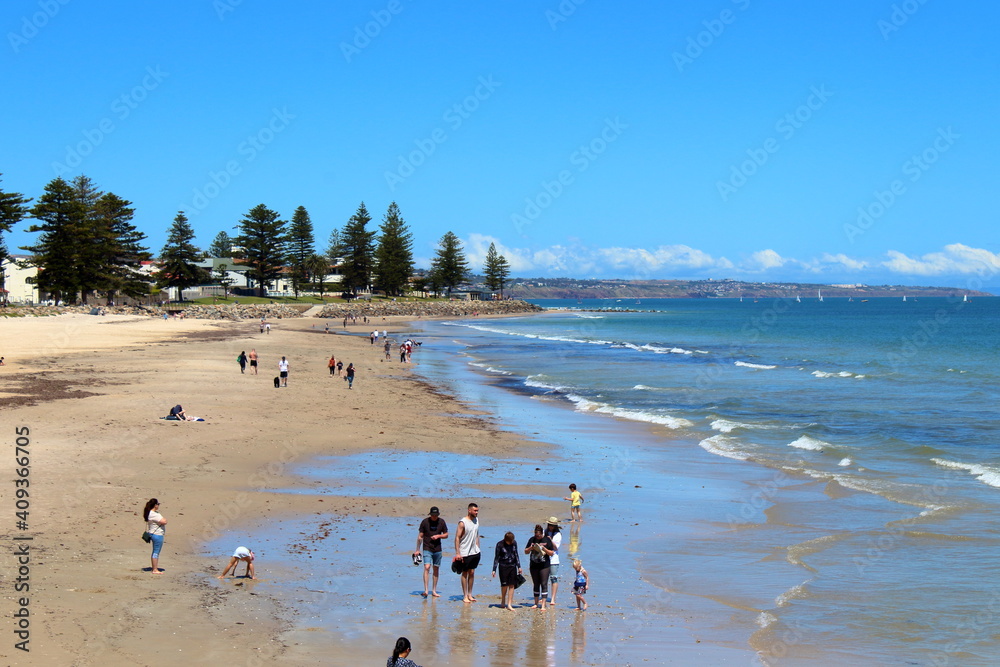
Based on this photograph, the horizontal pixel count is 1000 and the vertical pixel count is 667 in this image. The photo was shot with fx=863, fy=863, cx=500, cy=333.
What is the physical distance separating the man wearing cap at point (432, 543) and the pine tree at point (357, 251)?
121 meters

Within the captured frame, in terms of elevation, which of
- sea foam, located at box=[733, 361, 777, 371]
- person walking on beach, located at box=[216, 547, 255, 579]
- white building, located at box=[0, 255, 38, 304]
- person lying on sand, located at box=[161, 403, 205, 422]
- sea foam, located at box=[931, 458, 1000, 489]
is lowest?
sea foam, located at box=[733, 361, 777, 371]

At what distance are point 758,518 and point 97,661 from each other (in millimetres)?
11309

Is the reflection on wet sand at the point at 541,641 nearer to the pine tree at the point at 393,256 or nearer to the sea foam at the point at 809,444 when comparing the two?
the sea foam at the point at 809,444

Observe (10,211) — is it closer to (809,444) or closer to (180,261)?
(180,261)

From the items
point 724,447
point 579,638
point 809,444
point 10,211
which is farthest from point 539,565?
point 10,211

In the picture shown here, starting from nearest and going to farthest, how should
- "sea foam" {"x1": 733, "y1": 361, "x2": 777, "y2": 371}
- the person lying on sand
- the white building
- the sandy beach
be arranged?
1. the sandy beach
2. the person lying on sand
3. "sea foam" {"x1": 733, "y1": 361, "x2": 777, "y2": 371}
4. the white building

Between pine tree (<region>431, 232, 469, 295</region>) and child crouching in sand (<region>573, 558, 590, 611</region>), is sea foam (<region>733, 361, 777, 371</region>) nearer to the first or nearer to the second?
child crouching in sand (<region>573, 558, 590, 611</region>)

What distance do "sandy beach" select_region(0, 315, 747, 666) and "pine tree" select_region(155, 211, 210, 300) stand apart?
239 feet

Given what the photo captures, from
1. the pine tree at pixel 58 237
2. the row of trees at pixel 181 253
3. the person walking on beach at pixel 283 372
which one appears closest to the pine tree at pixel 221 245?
the row of trees at pixel 181 253

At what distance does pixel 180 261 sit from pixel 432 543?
94.7 m

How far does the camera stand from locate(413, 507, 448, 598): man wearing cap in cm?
1059

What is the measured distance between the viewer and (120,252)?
3248 inches

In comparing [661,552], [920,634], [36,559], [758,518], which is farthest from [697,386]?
[36,559]

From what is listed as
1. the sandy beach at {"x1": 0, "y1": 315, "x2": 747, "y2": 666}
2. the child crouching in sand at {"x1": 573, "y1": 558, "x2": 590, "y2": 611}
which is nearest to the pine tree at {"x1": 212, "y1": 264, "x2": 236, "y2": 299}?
the sandy beach at {"x1": 0, "y1": 315, "x2": 747, "y2": 666}
